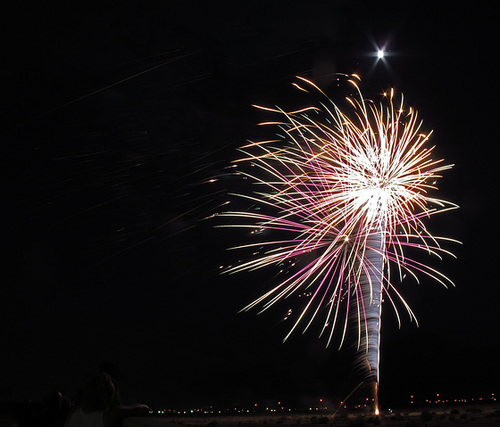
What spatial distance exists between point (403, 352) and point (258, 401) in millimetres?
30781

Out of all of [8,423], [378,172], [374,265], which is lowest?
[8,423]

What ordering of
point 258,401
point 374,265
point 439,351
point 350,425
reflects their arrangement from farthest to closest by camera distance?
point 258,401 < point 439,351 < point 350,425 < point 374,265

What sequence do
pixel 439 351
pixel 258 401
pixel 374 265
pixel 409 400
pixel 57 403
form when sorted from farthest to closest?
1. pixel 258 401
2. pixel 439 351
3. pixel 409 400
4. pixel 374 265
5. pixel 57 403

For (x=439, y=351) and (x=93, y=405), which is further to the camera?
(x=439, y=351)

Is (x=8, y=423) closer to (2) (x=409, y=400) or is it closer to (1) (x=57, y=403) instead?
(1) (x=57, y=403)

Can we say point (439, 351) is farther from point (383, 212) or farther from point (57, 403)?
point (57, 403)

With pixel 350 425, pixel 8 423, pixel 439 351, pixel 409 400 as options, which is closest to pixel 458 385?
pixel 409 400

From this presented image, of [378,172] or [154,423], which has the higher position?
[378,172]

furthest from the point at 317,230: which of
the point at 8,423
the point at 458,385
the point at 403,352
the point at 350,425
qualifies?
the point at 403,352

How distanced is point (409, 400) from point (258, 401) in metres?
44.5

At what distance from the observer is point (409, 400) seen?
267ft

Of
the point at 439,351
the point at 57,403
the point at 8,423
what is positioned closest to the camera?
the point at 57,403

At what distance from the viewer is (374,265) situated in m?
17.6

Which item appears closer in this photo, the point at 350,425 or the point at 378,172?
the point at 378,172
